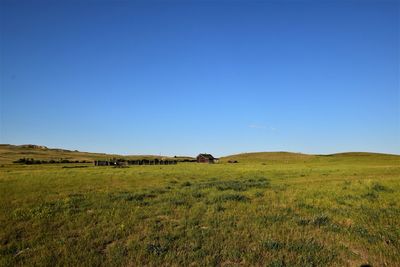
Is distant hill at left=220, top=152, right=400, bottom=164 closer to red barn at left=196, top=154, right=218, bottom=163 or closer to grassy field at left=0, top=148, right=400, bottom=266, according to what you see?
red barn at left=196, top=154, right=218, bottom=163

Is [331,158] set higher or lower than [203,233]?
higher

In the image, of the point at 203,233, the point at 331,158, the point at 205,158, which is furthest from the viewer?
the point at 205,158

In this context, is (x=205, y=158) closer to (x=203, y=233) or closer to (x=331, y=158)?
(x=331, y=158)

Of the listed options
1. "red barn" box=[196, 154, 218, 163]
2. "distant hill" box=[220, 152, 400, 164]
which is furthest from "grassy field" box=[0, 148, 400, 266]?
"red barn" box=[196, 154, 218, 163]

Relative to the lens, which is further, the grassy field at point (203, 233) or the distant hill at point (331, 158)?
the distant hill at point (331, 158)

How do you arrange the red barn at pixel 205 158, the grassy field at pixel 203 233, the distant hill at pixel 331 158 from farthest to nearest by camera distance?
1. the red barn at pixel 205 158
2. the distant hill at pixel 331 158
3. the grassy field at pixel 203 233

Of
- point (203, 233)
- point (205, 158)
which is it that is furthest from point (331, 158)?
point (203, 233)

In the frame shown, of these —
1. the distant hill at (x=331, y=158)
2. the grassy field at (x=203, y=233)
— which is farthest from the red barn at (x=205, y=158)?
the grassy field at (x=203, y=233)

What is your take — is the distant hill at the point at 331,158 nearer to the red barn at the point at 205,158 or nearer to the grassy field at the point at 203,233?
the red barn at the point at 205,158

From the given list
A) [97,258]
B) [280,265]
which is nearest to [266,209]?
[280,265]

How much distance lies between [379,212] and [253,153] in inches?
6867

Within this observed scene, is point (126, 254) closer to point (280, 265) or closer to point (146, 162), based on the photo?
point (280, 265)

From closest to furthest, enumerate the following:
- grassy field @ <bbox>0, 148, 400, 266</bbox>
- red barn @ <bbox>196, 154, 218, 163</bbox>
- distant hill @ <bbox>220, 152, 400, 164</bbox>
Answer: grassy field @ <bbox>0, 148, 400, 266</bbox> → distant hill @ <bbox>220, 152, 400, 164</bbox> → red barn @ <bbox>196, 154, 218, 163</bbox>

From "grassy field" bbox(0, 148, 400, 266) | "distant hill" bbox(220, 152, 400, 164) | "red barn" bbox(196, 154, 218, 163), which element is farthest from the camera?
"red barn" bbox(196, 154, 218, 163)
